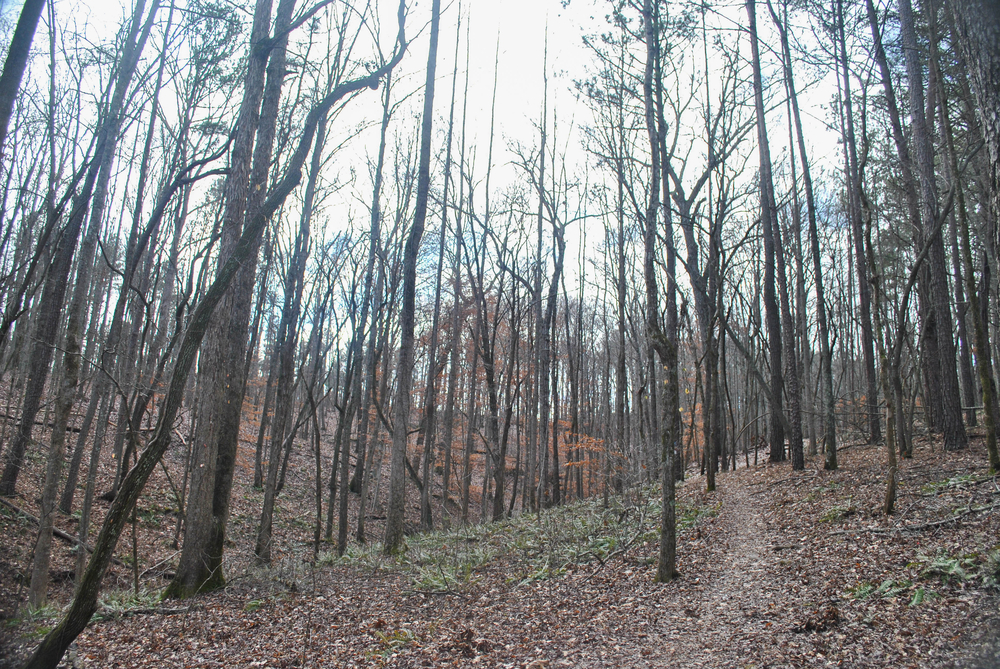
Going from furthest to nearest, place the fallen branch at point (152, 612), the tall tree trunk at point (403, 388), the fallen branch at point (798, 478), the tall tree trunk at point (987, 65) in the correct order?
the tall tree trunk at point (403, 388) → the fallen branch at point (798, 478) → the fallen branch at point (152, 612) → the tall tree trunk at point (987, 65)

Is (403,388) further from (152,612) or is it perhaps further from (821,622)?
(821,622)

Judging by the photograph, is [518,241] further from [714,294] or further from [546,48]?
[714,294]

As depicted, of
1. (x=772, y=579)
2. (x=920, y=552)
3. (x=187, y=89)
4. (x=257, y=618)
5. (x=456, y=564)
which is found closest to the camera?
(x=920, y=552)

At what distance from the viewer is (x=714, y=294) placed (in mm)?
11820

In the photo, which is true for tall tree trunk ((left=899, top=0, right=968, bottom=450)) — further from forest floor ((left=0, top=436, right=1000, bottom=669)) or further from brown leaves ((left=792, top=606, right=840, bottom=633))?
brown leaves ((left=792, top=606, right=840, bottom=633))

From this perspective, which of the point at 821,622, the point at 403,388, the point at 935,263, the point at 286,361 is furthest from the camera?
the point at 286,361

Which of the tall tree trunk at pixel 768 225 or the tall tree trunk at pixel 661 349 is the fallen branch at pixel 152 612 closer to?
the tall tree trunk at pixel 661 349

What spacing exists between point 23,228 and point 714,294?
18820 mm

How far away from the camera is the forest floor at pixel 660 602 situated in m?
3.84

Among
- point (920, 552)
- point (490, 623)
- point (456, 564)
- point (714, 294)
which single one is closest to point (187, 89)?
point (456, 564)

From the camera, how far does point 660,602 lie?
5426 millimetres

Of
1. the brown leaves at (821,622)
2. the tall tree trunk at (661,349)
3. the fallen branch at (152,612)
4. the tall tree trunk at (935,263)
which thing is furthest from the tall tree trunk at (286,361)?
the tall tree trunk at (935,263)

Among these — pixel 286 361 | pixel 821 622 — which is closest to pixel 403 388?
pixel 286 361

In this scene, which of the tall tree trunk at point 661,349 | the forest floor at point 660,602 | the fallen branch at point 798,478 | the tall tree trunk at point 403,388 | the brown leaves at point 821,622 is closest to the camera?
the forest floor at point 660,602
